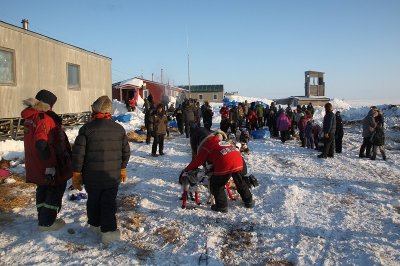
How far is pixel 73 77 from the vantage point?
14969 mm

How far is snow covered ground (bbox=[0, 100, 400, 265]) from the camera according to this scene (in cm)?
384

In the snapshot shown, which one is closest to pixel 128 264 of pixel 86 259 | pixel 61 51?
pixel 86 259

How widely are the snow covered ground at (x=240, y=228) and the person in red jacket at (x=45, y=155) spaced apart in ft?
1.27

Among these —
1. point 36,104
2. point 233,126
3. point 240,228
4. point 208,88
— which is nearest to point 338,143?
point 233,126

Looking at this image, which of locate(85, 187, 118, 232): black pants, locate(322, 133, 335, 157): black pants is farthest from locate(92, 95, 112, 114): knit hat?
locate(322, 133, 335, 157): black pants

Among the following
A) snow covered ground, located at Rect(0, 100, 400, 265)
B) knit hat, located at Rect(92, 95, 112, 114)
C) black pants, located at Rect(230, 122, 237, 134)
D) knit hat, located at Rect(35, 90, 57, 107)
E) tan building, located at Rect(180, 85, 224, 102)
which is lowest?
snow covered ground, located at Rect(0, 100, 400, 265)

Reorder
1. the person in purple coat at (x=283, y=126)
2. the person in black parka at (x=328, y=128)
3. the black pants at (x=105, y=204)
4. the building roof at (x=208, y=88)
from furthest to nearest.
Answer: the building roof at (x=208, y=88) < the person in purple coat at (x=283, y=126) < the person in black parka at (x=328, y=128) < the black pants at (x=105, y=204)

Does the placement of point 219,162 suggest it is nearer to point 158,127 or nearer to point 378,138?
point 158,127

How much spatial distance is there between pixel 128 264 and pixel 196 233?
1136 mm

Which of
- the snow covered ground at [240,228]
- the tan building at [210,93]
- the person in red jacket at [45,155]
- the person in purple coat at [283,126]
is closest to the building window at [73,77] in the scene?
the snow covered ground at [240,228]

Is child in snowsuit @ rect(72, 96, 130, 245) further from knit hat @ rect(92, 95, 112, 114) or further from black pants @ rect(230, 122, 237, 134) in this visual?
black pants @ rect(230, 122, 237, 134)

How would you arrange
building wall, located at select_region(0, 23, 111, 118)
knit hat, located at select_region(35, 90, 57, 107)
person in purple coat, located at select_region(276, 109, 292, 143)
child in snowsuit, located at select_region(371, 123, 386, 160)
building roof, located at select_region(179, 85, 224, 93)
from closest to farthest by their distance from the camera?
knit hat, located at select_region(35, 90, 57, 107) → child in snowsuit, located at select_region(371, 123, 386, 160) → building wall, located at select_region(0, 23, 111, 118) → person in purple coat, located at select_region(276, 109, 292, 143) → building roof, located at select_region(179, 85, 224, 93)

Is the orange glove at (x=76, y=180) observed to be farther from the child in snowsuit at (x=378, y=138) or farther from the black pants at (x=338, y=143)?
the black pants at (x=338, y=143)

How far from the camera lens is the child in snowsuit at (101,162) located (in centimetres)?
396
